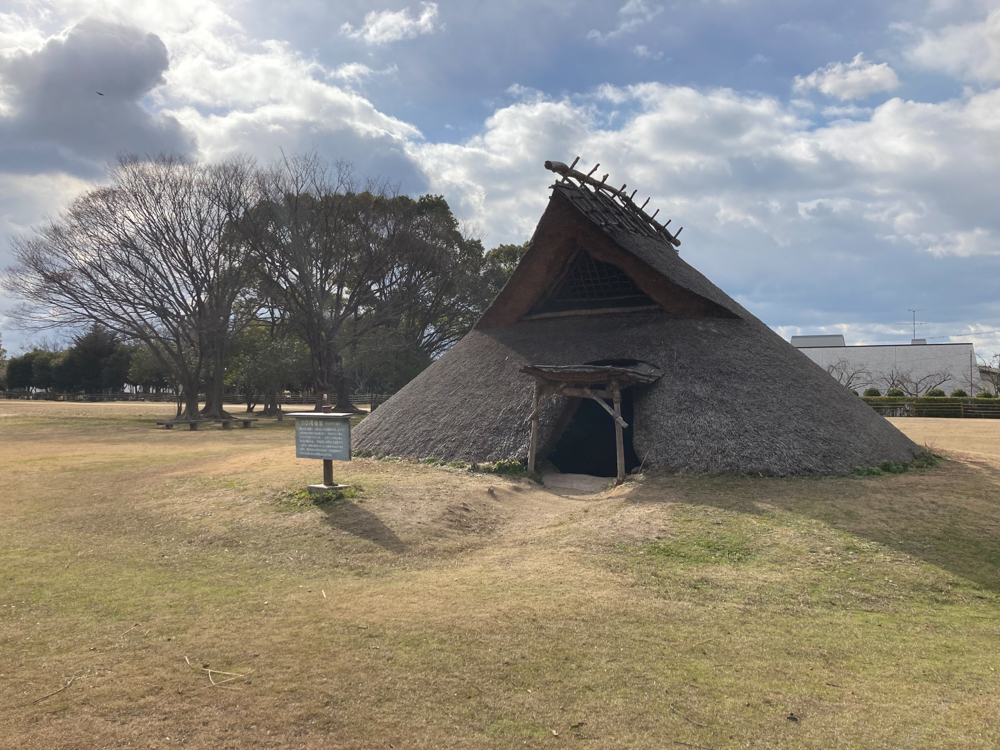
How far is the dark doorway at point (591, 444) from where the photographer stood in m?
15.5

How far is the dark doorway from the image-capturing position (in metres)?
15.5

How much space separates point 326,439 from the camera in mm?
10977

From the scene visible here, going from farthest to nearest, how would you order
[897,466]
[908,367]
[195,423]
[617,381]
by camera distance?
[908,367]
[195,423]
[897,466]
[617,381]

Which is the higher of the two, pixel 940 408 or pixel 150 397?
pixel 150 397

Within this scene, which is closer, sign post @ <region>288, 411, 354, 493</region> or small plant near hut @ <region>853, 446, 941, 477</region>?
sign post @ <region>288, 411, 354, 493</region>

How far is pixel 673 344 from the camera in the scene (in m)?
15.5

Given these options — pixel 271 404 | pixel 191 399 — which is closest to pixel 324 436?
pixel 191 399

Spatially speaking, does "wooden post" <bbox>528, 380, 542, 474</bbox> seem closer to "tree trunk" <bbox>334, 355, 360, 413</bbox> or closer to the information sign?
the information sign

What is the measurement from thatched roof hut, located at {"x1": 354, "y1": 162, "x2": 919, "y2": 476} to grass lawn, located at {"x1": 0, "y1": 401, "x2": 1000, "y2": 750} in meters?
1.49

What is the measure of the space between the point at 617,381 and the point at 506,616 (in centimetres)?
769

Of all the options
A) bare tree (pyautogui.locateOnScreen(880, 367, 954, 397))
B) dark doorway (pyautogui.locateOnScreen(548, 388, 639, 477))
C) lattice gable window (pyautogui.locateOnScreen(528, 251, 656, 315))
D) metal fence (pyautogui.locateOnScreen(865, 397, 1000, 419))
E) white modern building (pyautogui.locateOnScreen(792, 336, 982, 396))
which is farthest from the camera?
white modern building (pyautogui.locateOnScreen(792, 336, 982, 396))

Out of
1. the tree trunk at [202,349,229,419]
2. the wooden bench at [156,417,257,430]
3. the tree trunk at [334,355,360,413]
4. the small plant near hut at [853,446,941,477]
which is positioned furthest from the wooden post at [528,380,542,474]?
the tree trunk at [334,355,360,413]

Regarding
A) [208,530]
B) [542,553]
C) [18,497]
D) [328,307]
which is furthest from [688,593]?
[328,307]

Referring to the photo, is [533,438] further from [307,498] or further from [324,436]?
[307,498]
